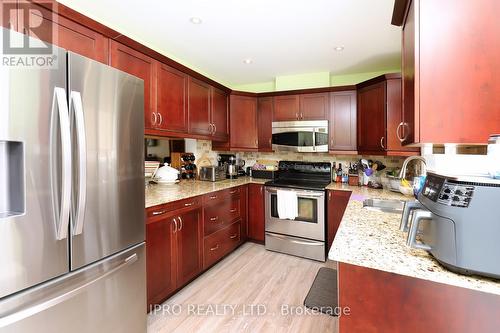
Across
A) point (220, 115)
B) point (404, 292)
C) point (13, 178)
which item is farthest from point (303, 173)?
point (13, 178)

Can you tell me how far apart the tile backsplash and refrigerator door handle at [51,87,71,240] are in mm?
2336

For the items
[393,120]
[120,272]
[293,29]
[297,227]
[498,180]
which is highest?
[293,29]

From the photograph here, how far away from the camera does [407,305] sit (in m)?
0.89

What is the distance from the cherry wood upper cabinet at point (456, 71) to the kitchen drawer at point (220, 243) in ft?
7.15

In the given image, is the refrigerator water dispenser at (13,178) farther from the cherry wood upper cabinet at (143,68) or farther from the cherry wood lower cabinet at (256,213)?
the cherry wood lower cabinet at (256,213)

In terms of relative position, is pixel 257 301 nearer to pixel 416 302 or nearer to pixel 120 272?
pixel 120 272

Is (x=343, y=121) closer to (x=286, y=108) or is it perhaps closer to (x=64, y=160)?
(x=286, y=108)

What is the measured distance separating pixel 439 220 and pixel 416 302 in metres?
0.33

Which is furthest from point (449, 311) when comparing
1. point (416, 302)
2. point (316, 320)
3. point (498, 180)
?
point (316, 320)

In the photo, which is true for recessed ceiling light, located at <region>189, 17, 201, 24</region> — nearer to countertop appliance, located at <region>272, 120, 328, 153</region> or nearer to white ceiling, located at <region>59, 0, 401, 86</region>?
white ceiling, located at <region>59, 0, 401, 86</region>

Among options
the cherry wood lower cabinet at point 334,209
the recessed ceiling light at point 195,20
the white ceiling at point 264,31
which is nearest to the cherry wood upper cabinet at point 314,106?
the white ceiling at point 264,31

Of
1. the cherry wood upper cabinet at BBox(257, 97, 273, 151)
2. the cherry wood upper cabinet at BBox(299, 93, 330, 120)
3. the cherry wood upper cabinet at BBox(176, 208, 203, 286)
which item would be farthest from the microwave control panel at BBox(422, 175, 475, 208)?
the cherry wood upper cabinet at BBox(257, 97, 273, 151)

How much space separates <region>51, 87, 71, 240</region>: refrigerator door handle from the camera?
101 centimetres

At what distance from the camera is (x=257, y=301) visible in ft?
6.70
